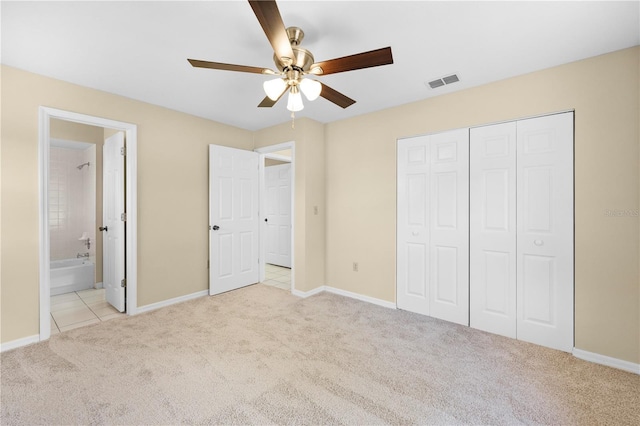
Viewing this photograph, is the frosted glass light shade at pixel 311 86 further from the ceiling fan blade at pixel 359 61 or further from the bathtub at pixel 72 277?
the bathtub at pixel 72 277

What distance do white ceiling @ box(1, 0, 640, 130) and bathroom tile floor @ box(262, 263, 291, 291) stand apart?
2853 millimetres

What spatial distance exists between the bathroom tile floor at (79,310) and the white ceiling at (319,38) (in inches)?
96.0

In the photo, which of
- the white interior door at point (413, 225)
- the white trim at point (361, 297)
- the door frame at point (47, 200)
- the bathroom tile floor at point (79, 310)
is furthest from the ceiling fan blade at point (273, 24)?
the bathroom tile floor at point (79, 310)

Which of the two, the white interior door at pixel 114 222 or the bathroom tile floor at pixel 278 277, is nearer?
the white interior door at pixel 114 222

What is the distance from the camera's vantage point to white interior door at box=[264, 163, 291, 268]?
5.81 m

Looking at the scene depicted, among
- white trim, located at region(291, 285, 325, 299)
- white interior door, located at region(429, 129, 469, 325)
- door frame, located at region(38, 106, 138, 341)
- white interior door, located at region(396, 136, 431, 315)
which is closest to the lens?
door frame, located at region(38, 106, 138, 341)

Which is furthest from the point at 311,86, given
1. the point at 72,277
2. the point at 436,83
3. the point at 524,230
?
the point at 72,277

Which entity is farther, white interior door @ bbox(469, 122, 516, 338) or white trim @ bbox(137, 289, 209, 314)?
white trim @ bbox(137, 289, 209, 314)

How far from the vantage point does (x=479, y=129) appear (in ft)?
9.37

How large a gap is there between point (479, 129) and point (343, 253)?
218 centimetres

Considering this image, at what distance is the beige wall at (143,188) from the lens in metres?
2.48

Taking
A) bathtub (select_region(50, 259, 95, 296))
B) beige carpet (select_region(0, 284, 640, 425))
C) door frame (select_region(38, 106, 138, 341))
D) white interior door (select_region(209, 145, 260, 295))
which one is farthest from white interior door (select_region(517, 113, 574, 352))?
bathtub (select_region(50, 259, 95, 296))

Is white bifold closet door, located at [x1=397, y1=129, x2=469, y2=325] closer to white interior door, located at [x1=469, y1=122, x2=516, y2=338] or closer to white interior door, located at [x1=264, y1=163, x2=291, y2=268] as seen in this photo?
white interior door, located at [x1=469, y1=122, x2=516, y2=338]

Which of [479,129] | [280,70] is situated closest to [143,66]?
[280,70]
